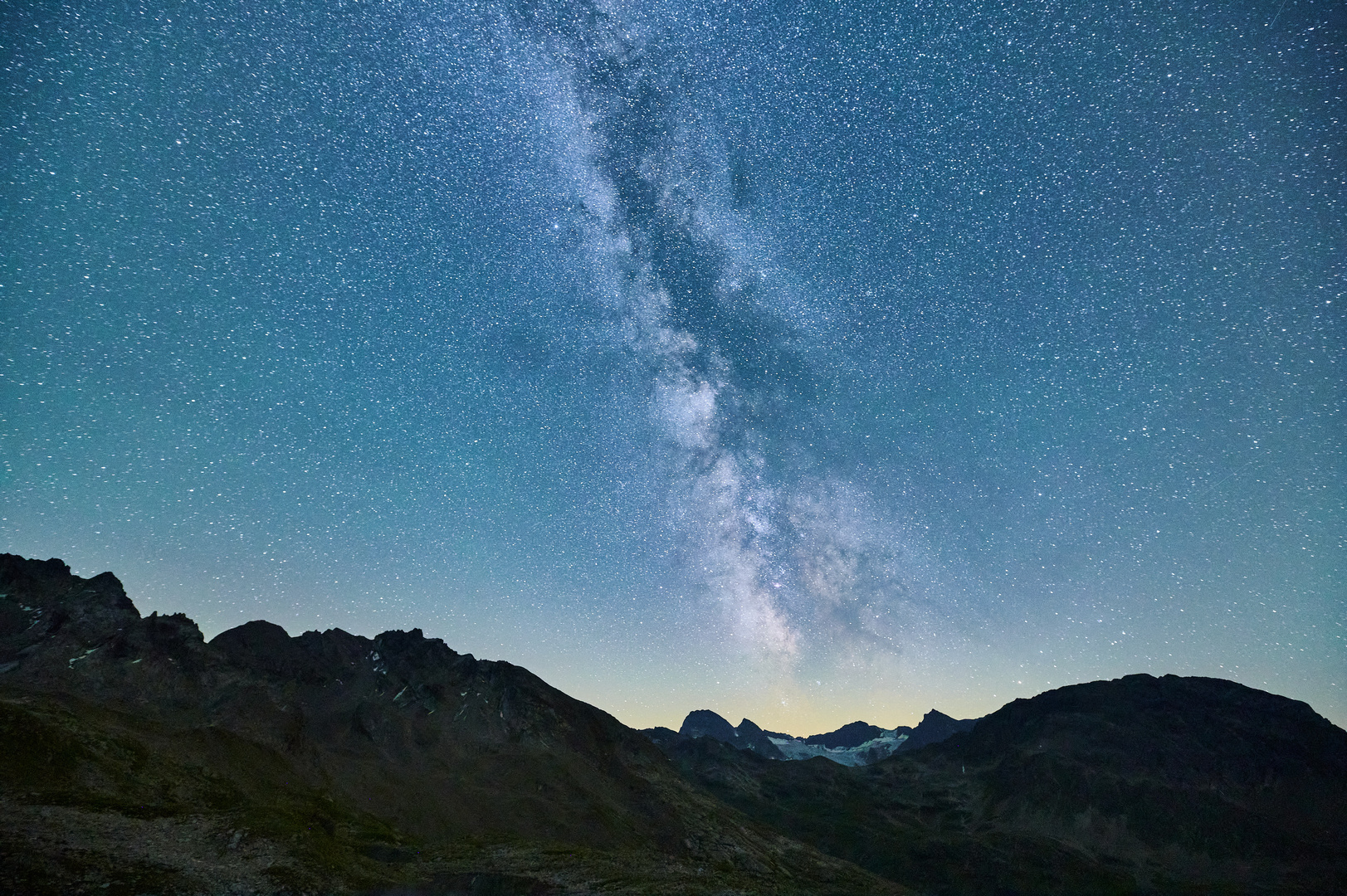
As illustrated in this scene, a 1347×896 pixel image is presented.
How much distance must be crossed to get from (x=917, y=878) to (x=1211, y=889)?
73942 mm

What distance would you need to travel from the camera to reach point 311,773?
118m

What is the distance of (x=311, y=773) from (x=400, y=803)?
1742cm

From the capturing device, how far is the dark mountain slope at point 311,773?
192ft

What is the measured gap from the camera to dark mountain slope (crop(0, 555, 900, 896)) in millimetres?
58375

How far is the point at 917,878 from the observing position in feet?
498

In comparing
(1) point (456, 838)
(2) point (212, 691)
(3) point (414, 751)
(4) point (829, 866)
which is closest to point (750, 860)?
(4) point (829, 866)

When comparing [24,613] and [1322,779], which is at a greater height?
[1322,779]

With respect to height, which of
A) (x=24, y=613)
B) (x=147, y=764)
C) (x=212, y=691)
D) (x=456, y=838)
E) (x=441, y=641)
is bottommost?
(x=456, y=838)

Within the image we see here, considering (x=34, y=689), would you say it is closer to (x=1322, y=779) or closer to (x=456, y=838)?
(x=456, y=838)

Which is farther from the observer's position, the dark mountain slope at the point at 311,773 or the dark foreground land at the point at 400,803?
the dark foreground land at the point at 400,803

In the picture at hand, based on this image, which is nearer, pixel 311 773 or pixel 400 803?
pixel 311 773

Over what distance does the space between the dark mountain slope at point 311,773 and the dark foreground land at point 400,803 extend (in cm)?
46

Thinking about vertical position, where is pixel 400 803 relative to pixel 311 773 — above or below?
below

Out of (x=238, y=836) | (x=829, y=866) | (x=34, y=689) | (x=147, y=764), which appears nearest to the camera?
(x=238, y=836)
